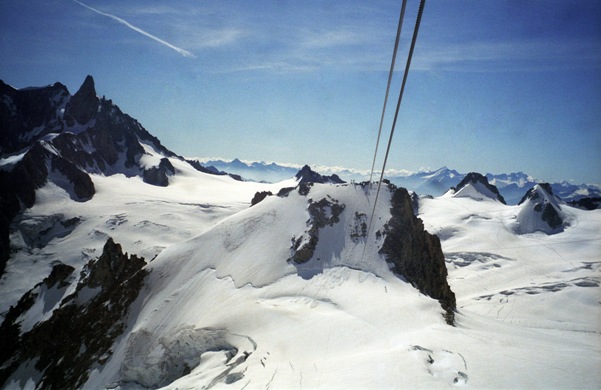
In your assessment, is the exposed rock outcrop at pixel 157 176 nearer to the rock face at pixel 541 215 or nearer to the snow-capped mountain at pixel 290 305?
the snow-capped mountain at pixel 290 305

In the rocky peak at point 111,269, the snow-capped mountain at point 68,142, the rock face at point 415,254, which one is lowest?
the rocky peak at point 111,269

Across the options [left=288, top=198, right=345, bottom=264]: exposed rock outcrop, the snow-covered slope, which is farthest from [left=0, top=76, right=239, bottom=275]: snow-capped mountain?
[left=288, top=198, right=345, bottom=264]: exposed rock outcrop

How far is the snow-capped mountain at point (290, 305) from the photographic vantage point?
55.5 feet

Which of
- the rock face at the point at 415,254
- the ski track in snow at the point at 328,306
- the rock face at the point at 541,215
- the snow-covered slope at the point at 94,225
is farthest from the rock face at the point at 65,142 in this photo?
the rock face at the point at 541,215

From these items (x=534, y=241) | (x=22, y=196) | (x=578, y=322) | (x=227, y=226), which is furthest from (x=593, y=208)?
(x=22, y=196)

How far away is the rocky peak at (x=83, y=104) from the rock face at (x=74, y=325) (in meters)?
165

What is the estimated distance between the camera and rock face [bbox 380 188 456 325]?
134ft

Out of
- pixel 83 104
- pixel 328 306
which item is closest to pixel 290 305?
pixel 328 306

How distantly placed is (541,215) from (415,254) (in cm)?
15767

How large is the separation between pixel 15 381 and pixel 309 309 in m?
43.6

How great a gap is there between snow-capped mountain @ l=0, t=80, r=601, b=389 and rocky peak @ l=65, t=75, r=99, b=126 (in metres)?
92.0

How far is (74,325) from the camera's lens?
1746 inches

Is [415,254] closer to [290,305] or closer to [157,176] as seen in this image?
[290,305]

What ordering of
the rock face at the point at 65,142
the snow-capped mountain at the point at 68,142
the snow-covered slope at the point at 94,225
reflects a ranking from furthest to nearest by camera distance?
the snow-capped mountain at the point at 68,142 < the rock face at the point at 65,142 < the snow-covered slope at the point at 94,225
